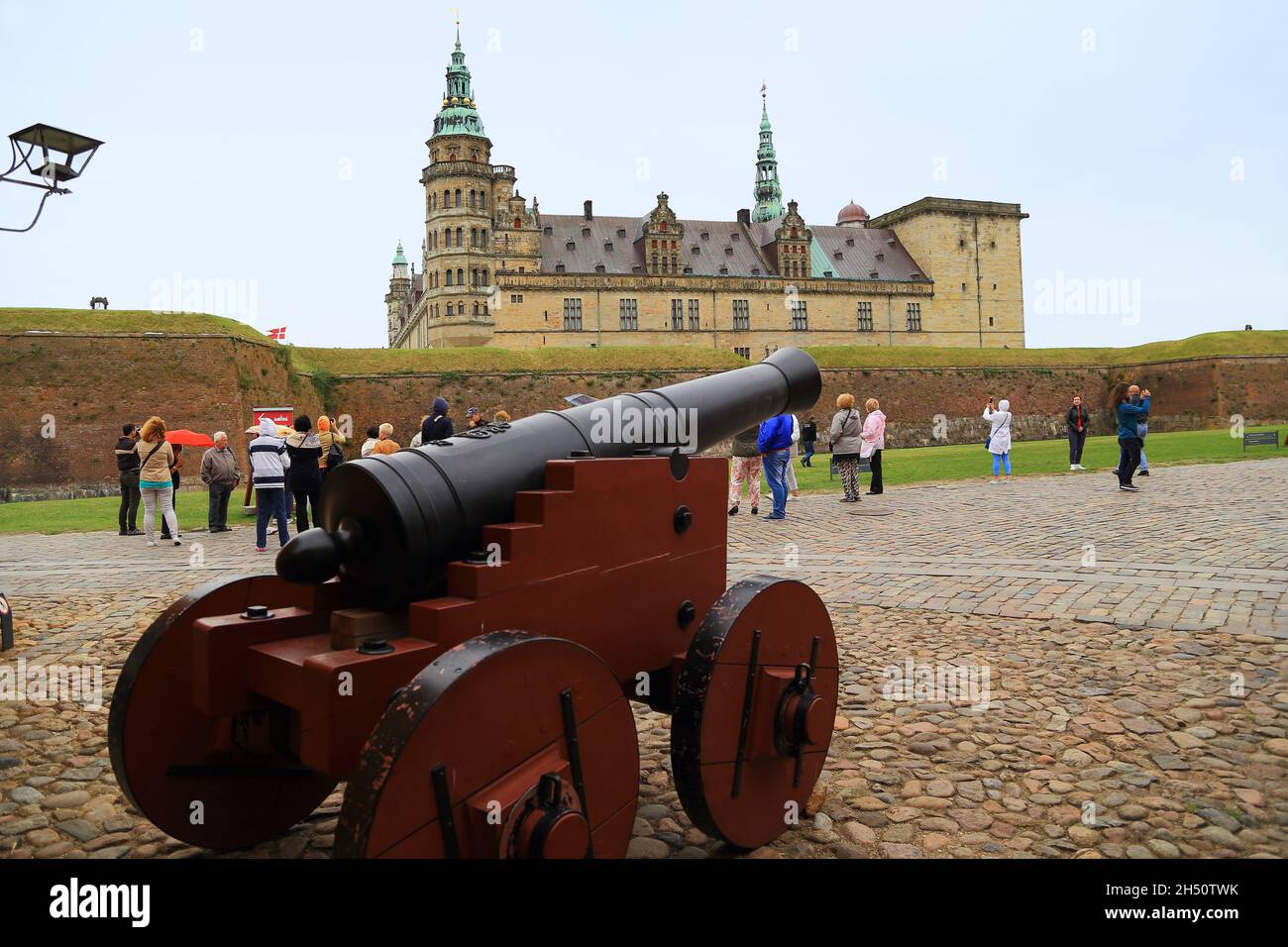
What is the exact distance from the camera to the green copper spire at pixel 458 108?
54906 millimetres

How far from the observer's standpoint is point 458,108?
55219mm

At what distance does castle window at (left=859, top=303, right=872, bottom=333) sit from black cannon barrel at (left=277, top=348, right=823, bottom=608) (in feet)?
198

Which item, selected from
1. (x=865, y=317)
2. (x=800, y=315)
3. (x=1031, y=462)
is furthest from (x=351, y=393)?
(x=865, y=317)

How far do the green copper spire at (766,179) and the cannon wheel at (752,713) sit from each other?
81.5 m

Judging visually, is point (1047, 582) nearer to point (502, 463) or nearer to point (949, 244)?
point (502, 463)

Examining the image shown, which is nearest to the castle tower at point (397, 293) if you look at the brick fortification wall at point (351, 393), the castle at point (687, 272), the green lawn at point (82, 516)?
the castle at point (687, 272)

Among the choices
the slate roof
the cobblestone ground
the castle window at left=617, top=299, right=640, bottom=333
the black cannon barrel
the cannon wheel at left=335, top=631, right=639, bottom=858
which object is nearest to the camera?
the cannon wheel at left=335, top=631, right=639, bottom=858

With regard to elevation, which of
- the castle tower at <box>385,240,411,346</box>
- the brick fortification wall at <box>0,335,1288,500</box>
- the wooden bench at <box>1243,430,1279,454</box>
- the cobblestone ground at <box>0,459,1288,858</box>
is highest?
the castle tower at <box>385,240,411,346</box>

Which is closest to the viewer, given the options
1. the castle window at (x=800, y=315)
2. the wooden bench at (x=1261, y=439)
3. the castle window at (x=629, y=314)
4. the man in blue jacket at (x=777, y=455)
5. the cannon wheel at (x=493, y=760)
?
the cannon wheel at (x=493, y=760)

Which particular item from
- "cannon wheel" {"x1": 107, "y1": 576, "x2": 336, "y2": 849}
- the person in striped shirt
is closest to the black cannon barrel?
"cannon wheel" {"x1": 107, "y1": 576, "x2": 336, "y2": 849}

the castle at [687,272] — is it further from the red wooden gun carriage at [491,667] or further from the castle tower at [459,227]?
the red wooden gun carriage at [491,667]

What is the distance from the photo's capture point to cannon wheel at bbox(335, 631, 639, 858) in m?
1.82

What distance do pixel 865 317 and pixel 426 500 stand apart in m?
61.5

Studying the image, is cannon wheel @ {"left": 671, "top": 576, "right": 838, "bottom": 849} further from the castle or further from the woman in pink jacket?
the castle
